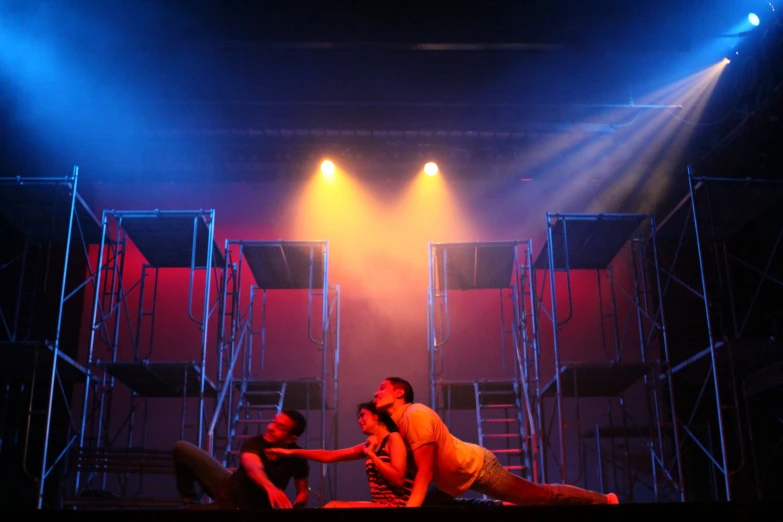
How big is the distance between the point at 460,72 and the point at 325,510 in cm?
796

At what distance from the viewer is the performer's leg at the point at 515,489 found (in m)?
5.65

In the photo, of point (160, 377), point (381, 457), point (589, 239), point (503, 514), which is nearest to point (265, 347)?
point (160, 377)

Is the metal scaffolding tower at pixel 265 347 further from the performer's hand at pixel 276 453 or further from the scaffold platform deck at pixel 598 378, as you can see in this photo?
the performer's hand at pixel 276 453

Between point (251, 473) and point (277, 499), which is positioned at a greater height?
point (251, 473)

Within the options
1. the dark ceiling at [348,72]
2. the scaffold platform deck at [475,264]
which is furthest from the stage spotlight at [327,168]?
the scaffold platform deck at [475,264]

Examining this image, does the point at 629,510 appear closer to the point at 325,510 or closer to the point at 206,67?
the point at 325,510

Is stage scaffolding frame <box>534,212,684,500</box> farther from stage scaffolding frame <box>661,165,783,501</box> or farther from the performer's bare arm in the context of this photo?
the performer's bare arm

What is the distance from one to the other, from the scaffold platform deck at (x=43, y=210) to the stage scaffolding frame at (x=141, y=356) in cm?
35

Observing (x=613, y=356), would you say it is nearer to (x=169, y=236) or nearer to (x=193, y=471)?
(x=169, y=236)

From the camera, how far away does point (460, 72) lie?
1064 centimetres

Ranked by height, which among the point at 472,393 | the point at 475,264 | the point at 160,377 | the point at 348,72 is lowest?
the point at 472,393

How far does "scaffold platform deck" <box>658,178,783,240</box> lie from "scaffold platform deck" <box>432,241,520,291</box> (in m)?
2.11

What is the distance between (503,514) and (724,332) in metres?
7.06

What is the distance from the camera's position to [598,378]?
10094 millimetres
